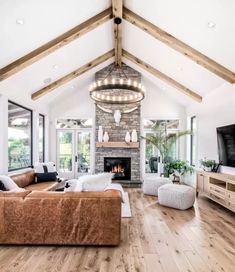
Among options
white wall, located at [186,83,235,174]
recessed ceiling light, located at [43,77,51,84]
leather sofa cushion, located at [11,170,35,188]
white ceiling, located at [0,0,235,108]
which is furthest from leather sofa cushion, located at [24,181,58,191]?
white wall, located at [186,83,235,174]

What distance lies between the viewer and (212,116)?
6.39 meters

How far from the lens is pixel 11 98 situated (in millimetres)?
5680

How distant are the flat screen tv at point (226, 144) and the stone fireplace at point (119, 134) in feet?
10.8

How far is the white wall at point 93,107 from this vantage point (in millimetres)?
8672

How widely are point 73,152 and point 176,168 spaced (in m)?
3.91

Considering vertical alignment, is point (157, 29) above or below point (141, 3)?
below

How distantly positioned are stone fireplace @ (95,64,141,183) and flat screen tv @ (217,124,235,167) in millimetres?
3295

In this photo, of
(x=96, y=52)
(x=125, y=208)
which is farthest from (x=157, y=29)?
(x=125, y=208)

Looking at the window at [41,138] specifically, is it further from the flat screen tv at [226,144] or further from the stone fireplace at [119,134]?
→ the flat screen tv at [226,144]

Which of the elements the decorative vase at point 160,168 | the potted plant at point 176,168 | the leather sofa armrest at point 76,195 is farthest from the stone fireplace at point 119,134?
the leather sofa armrest at point 76,195

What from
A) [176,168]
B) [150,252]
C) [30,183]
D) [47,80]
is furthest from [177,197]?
[47,80]

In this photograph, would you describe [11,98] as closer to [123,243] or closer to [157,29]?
[157,29]

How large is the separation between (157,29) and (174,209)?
12.9ft

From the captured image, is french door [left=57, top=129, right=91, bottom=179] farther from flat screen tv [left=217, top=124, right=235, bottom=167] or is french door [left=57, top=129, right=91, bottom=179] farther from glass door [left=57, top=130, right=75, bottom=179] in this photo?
flat screen tv [left=217, top=124, right=235, bottom=167]
